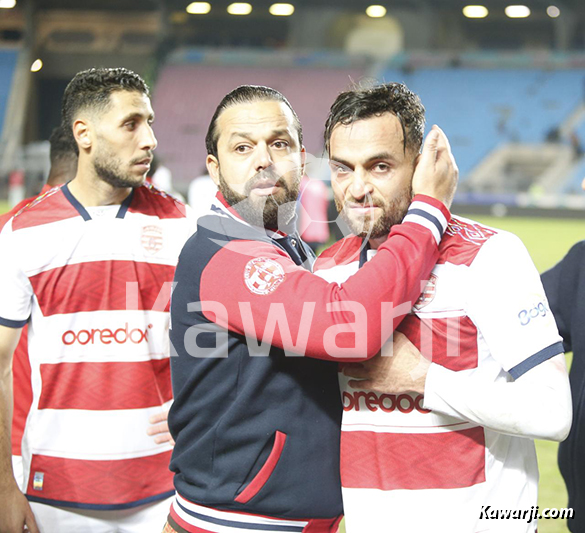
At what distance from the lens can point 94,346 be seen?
254cm

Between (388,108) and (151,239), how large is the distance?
1107mm

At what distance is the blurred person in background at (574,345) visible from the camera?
229 cm

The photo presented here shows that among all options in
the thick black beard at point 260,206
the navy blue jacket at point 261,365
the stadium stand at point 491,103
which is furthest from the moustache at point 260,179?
the stadium stand at point 491,103

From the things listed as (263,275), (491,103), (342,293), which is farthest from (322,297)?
(491,103)

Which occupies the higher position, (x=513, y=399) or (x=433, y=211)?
(x=433, y=211)

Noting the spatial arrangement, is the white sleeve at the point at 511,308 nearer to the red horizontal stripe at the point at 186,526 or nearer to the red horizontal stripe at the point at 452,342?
the red horizontal stripe at the point at 452,342

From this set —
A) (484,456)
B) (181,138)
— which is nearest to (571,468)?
(484,456)

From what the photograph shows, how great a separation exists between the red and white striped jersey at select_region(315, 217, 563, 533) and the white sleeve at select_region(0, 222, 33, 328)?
1245 mm

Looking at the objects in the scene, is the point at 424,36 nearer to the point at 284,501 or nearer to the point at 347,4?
the point at 347,4

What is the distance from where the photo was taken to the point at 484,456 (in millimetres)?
1757

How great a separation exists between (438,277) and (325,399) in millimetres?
413

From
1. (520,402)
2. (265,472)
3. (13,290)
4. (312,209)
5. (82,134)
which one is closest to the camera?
(520,402)

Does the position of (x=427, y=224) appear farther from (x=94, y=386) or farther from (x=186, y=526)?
(x=94, y=386)

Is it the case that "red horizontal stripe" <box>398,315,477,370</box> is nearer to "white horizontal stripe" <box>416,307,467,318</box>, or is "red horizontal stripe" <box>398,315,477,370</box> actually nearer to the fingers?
"white horizontal stripe" <box>416,307,467,318</box>
